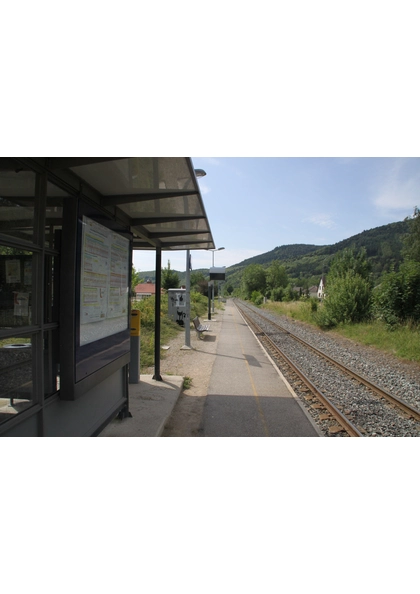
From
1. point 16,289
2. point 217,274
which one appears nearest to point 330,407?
point 16,289

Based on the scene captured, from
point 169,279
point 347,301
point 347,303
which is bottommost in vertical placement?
point 347,303

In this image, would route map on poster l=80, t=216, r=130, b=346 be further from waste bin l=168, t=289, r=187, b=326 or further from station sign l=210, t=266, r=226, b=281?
station sign l=210, t=266, r=226, b=281

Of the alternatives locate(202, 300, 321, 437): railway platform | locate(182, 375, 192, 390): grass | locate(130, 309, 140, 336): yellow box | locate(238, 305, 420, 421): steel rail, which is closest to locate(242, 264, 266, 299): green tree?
locate(238, 305, 420, 421): steel rail

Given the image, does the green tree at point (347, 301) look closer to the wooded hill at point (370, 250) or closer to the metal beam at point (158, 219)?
the metal beam at point (158, 219)

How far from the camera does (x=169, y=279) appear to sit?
4494cm

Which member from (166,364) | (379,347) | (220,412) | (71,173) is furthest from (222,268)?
(71,173)

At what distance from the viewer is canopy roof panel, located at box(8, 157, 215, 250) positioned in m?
3.14

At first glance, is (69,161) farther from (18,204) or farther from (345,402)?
(345,402)

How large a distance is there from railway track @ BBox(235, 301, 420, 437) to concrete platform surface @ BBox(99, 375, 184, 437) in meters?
2.47

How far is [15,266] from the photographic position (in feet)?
9.40

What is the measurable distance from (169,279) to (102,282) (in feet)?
135

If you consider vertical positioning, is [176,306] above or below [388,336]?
above

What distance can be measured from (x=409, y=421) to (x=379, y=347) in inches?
327

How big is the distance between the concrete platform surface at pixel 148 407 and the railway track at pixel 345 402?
247 centimetres
